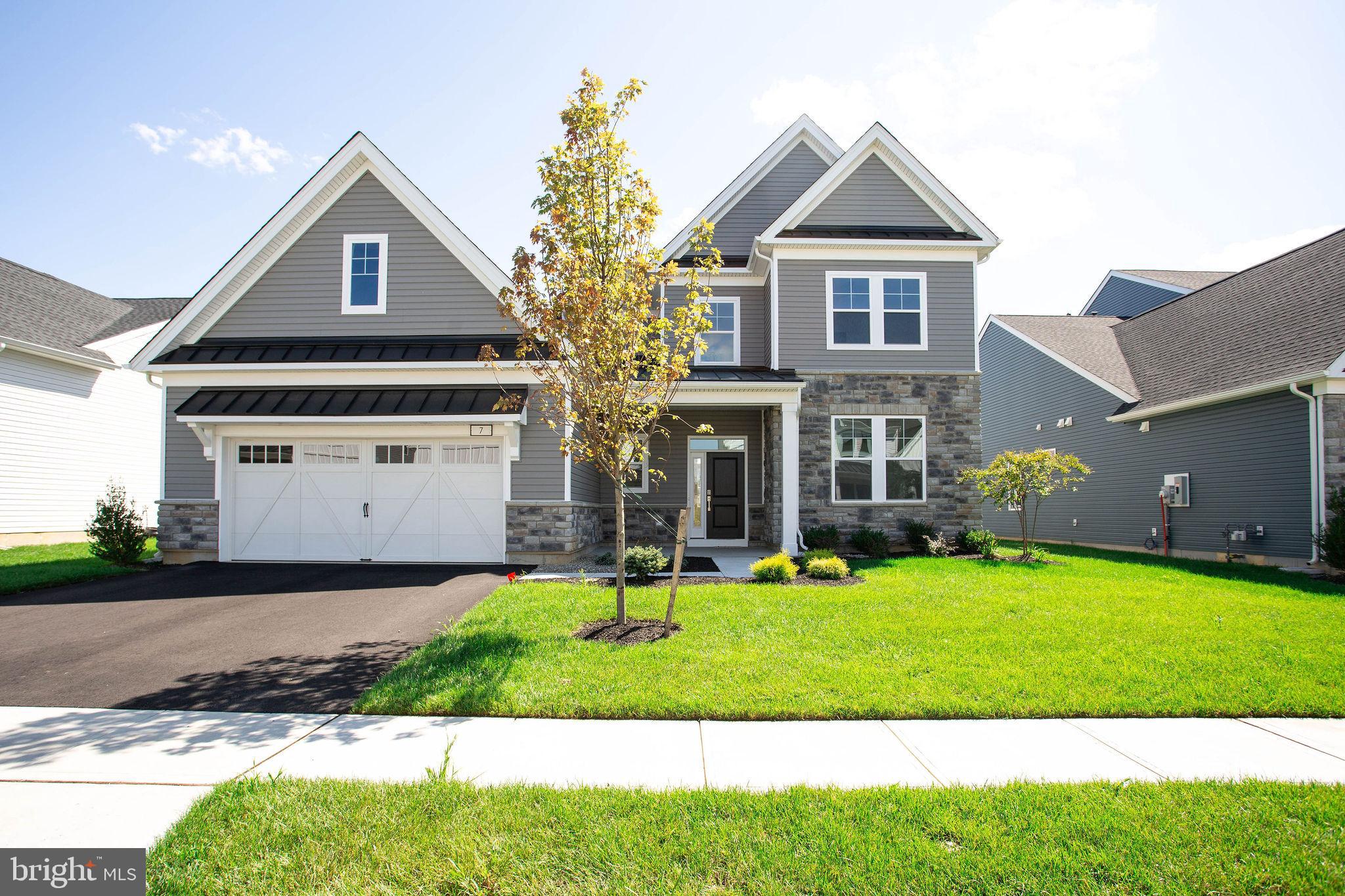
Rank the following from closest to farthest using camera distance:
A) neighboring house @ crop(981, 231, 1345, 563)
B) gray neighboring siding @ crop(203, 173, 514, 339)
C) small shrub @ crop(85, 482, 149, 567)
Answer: small shrub @ crop(85, 482, 149, 567) < neighboring house @ crop(981, 231, 1345, 563) < gray neighboring siding @ crop(203, 173, 514, 339)

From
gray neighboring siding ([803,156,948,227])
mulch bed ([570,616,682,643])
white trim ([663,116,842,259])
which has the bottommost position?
mulch bed ([570,616,682,643])

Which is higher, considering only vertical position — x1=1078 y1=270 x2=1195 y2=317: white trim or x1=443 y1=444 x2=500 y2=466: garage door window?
x1=1078 y1=270 x2=1195 y2=317: white trim

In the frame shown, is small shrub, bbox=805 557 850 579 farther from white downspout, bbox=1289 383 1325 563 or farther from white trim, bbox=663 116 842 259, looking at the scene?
white trim, bbox=663 116 842 259

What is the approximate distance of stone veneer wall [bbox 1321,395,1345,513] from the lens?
11.9 metres

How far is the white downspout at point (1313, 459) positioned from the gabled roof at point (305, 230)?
1457 centimetres

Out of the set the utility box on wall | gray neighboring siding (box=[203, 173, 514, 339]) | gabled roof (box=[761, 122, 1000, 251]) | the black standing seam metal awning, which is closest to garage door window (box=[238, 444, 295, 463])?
Answer: the black standing seam metal awning

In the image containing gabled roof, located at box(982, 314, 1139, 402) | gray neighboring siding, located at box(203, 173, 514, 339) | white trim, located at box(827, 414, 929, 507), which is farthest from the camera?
gabled roof, located at box(982, 314, 1139, 402)

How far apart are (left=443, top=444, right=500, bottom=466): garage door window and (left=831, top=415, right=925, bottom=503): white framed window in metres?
6.89

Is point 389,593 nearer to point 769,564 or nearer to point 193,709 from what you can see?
point 193,709

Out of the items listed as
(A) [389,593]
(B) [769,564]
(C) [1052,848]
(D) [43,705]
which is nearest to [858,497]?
(B) [769,564]

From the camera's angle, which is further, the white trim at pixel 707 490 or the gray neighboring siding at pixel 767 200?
the gray neighboring siding at pixel 767 200

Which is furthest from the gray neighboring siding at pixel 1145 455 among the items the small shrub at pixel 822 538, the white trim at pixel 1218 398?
the small shrub at pixel 822 538

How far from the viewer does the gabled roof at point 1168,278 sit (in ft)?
73.4

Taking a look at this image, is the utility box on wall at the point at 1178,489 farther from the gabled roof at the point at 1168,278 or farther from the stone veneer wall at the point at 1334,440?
the gabled roof at the point at 1168,278
